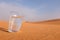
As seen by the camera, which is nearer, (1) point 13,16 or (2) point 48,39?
(2) point 48,39

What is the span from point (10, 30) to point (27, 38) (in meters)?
0.83

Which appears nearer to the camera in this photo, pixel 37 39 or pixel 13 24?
pixel 37 39

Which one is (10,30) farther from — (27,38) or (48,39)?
(48,39)

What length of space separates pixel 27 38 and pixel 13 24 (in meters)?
0.81

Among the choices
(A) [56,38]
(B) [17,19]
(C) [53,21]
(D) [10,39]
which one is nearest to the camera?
(D) [10,39]

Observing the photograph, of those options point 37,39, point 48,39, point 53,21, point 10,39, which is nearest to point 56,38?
point 48,39

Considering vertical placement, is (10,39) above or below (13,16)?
below

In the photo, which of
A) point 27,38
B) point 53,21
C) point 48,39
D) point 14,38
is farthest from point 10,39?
point 53,21

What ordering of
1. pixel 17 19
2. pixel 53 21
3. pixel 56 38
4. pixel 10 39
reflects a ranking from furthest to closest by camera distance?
pixel 53 21
pixel 17 19
pixel 56 38
pixel 10 39

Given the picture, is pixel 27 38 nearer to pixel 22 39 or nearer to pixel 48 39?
pixel 22 39

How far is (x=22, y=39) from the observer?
3.32 m

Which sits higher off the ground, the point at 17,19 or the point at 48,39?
the point at 17,19

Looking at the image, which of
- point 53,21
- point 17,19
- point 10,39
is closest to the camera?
point 10,39

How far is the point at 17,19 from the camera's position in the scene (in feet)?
13.4
